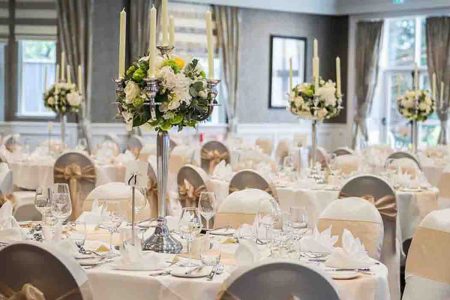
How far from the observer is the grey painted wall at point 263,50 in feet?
52.4

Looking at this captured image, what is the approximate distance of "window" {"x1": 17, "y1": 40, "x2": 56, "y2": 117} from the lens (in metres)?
14.1

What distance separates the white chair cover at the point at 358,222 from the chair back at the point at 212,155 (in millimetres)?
6480

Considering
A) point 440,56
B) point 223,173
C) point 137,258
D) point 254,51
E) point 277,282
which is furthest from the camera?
point 254,51

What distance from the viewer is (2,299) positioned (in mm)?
3264

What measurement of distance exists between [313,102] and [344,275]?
422cm

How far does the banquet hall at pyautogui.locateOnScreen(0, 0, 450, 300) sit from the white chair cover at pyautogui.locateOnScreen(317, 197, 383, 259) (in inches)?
0.4

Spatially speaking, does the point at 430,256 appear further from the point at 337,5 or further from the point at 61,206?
the point at 337,5

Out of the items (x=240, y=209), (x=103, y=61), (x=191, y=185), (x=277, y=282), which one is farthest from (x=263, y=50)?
(x=277, y=282)

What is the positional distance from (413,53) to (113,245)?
1304 cm

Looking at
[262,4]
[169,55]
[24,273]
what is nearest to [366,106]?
[262,4]

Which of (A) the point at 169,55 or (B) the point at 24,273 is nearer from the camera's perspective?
(B) the point at 24,273

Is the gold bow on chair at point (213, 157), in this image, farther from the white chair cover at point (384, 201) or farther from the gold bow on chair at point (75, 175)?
the white chair cover at point (384, 201)

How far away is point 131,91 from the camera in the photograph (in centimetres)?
409

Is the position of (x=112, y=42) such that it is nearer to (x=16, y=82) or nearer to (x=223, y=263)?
(x=16, y=82)
